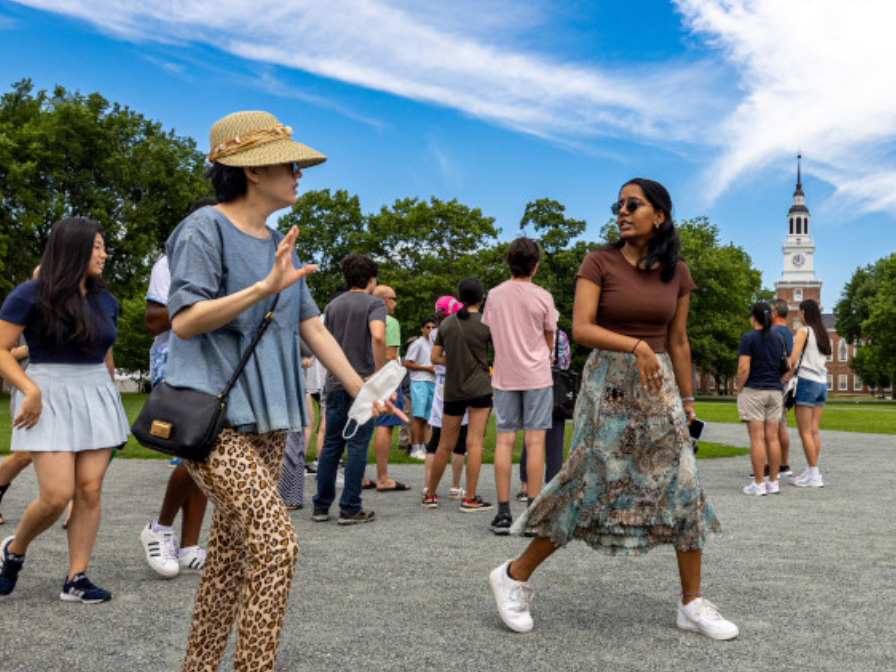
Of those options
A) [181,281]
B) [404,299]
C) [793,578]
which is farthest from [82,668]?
[404,299]

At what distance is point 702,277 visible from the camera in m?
61.6

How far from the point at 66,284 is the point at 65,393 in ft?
1.91

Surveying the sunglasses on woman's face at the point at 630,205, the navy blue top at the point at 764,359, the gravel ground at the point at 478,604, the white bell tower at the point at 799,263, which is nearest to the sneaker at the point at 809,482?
the navy blue top at the point at 764,359

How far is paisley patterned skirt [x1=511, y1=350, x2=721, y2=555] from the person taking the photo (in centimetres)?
404

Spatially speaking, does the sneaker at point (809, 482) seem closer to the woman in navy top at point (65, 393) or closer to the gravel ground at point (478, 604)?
the gravel ground at point (478, 604)

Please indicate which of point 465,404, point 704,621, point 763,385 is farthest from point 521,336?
point 763,385

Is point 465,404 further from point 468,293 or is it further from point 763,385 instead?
point 763,385

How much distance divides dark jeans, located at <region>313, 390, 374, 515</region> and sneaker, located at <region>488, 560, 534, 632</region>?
3099 mm

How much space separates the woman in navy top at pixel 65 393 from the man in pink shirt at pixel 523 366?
312cm

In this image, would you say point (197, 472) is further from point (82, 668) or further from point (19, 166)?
point (19, 166)

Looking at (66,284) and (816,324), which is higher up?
(816,324)

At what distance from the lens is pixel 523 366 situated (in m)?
6.93

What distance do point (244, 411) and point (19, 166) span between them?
37.4 meters

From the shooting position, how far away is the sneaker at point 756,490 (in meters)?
9.15
